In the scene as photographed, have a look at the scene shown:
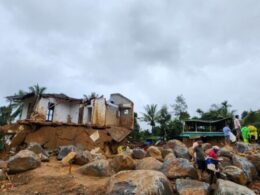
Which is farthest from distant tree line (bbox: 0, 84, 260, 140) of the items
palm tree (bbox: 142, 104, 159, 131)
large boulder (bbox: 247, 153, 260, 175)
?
large boulder (bbox: 247, 153, 260, 175)

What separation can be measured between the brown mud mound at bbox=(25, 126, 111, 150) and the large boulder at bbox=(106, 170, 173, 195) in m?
9.09

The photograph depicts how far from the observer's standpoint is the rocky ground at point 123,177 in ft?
19.5

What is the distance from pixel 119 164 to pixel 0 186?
151 inches

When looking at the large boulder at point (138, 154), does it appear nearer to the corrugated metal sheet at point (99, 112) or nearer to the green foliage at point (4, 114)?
the corrugated metal sheet at point (99, 112)


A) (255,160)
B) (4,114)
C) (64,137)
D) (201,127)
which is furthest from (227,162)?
(4,114)

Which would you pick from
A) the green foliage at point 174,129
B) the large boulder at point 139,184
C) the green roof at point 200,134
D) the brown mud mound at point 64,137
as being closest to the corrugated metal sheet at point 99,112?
the brown mud mound at point 64,137

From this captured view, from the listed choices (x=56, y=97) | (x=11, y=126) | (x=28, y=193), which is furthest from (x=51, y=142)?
(x=28, y=193)

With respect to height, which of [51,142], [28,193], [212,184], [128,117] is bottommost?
[28,193]

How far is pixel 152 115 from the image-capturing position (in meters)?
32.2

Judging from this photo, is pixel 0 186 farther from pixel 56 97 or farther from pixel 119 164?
pixel 56 97

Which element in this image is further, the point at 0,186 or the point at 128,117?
the point at 128,117

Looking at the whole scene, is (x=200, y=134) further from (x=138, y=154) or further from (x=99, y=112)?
(x=138, y=154)

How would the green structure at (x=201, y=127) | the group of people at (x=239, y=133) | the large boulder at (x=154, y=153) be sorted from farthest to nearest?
the green structure at (x=201, y=127) < the group of people at (x=239, y=133) < the large boulder at (x=154, y=153)

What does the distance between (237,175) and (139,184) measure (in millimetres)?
3566
